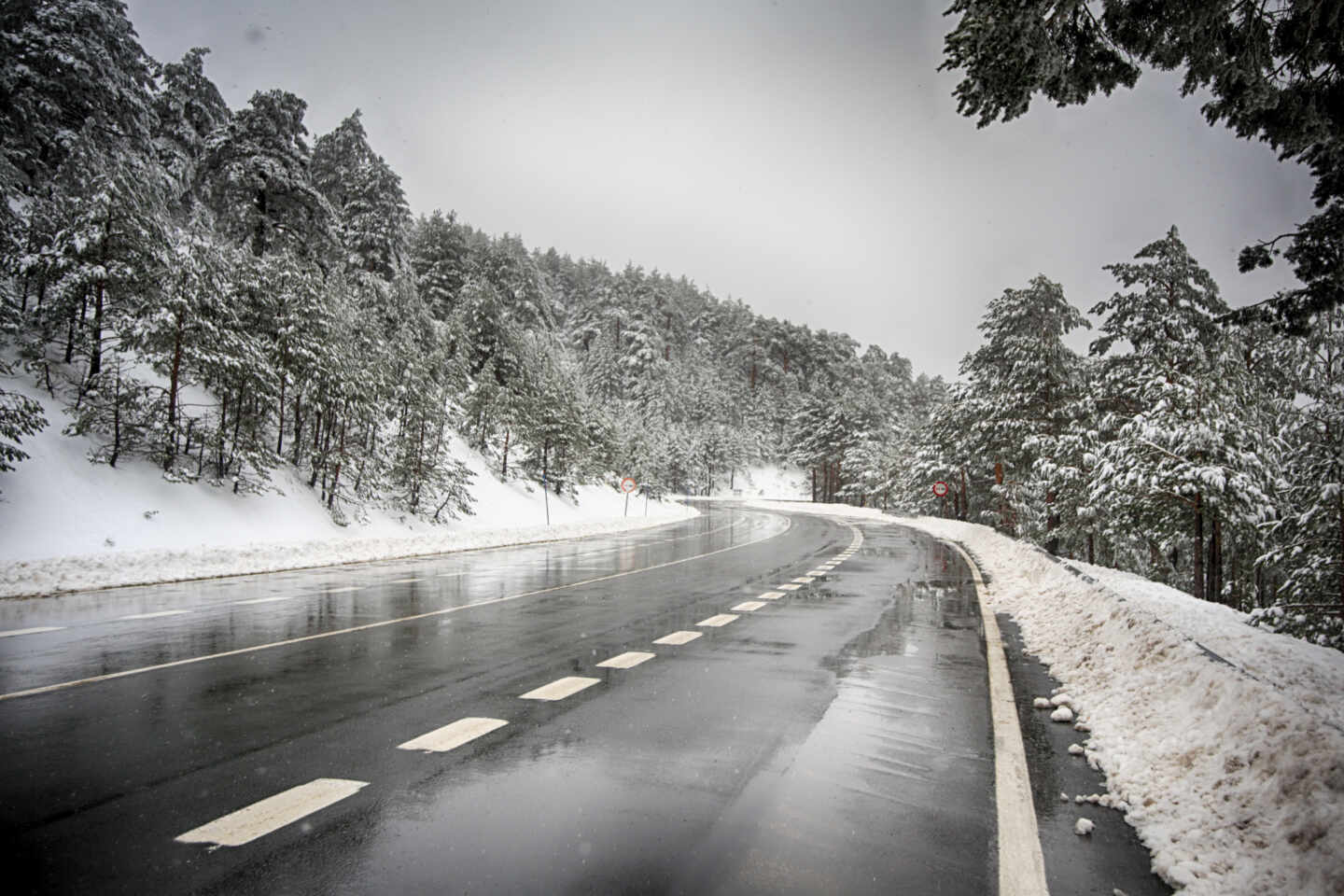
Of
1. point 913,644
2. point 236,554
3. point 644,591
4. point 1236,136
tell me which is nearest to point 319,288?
point 236,554

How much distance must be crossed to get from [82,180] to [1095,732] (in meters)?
26.4

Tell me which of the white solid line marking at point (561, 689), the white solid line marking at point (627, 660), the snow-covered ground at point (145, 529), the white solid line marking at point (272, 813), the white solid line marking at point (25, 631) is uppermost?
the snow-covered ground at point (145, 529)

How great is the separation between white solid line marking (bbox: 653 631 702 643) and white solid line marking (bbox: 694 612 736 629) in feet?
1.85

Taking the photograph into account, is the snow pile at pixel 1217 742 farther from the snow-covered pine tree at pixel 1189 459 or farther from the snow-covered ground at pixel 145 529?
the snow-covered ground at pixel 145 529

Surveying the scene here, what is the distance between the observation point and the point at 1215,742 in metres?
4.08

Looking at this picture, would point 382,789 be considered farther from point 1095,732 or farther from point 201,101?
point 201,101

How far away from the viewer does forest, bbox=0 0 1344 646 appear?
1734 centimetres

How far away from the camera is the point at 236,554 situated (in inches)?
626

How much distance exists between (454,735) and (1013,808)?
3400 mm

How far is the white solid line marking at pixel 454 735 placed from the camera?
476 cm

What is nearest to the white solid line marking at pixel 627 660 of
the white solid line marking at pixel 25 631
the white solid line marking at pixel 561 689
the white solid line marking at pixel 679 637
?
the white solid line marking at pixel 561 689

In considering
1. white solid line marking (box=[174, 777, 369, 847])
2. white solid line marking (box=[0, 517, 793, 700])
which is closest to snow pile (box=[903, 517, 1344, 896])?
white solid line marking (box=[174, 777, 369, 847])

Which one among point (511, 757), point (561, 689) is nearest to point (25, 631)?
point (561, 689)

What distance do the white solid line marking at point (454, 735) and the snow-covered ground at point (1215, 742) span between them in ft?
12.4
